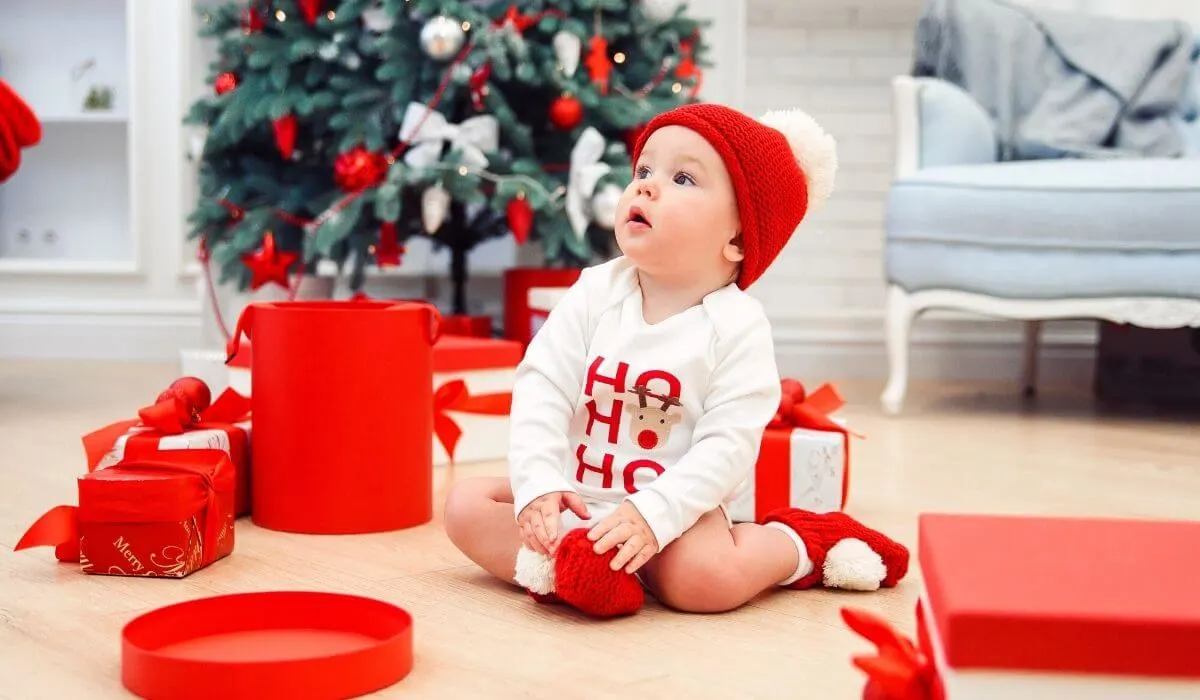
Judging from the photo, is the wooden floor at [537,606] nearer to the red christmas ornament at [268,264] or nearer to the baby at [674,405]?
the baby at [674,405]

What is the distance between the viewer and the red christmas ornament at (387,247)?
8.36ft

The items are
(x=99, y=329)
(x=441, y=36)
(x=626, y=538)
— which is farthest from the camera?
(x=99, y=329)

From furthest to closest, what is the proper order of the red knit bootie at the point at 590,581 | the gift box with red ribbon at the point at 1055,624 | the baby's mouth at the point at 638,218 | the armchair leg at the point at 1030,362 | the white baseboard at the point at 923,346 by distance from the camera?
the white baseboard at the point at 923,346, the armchair leg at the point at 1030,362, the baby's mouth at the point at 638,218, the red knit bootie at the point at 590,581, the gift box with red ribbon at the point at 1055,624

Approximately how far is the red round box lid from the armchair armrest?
1.86 metres

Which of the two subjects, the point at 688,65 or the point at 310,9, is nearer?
the point at 310,9

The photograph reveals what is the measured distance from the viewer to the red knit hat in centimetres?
121

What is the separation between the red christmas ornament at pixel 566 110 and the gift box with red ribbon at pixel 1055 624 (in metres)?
1.88

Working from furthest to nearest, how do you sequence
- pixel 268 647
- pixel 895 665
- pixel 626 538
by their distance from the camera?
pixel 626 538
pixel 268 647
pixel 895 665

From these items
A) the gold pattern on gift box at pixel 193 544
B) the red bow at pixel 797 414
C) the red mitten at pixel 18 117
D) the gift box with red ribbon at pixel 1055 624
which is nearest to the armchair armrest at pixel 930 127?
the red bow at pixel 797 414

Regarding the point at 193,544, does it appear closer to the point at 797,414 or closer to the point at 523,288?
the point at 797,414

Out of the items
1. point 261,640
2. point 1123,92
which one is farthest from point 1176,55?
point 261,640

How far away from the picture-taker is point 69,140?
142 inches

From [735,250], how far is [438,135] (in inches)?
52.0

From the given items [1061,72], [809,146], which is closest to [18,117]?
[809,146]
